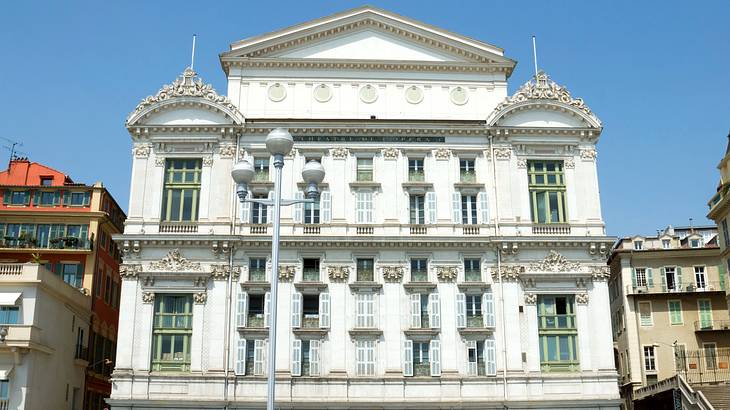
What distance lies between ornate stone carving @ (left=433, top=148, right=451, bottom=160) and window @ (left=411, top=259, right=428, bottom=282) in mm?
6831

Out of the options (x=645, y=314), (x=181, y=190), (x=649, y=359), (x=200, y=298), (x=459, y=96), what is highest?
(x=459, y=96)

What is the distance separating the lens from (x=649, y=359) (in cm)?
6712

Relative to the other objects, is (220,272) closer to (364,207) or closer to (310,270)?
(310,270)

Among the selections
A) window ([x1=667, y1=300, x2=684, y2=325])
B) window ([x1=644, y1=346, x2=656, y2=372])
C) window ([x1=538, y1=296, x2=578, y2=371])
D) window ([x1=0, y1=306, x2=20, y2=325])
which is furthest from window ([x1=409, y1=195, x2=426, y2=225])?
window ([x1=667, y1=300, x2=684, y2=325])

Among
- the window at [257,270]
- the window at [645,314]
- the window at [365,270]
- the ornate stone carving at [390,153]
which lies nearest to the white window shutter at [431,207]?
the ornate stone carving at [390,153]

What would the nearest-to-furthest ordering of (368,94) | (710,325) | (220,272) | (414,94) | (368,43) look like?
(220,272)
(368,94)
(414,94)
(368,43)
(710,325)

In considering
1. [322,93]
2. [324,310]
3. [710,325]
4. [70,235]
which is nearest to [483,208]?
[324,310]

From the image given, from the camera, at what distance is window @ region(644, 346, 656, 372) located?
67.0 metres

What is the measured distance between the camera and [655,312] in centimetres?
6788

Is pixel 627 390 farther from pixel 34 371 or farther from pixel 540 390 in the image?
pixel 34 371

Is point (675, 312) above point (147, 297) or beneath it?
above

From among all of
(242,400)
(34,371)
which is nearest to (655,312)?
(242,400)

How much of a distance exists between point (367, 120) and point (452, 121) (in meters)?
5.53

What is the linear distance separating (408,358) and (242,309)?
1034 centimetres
